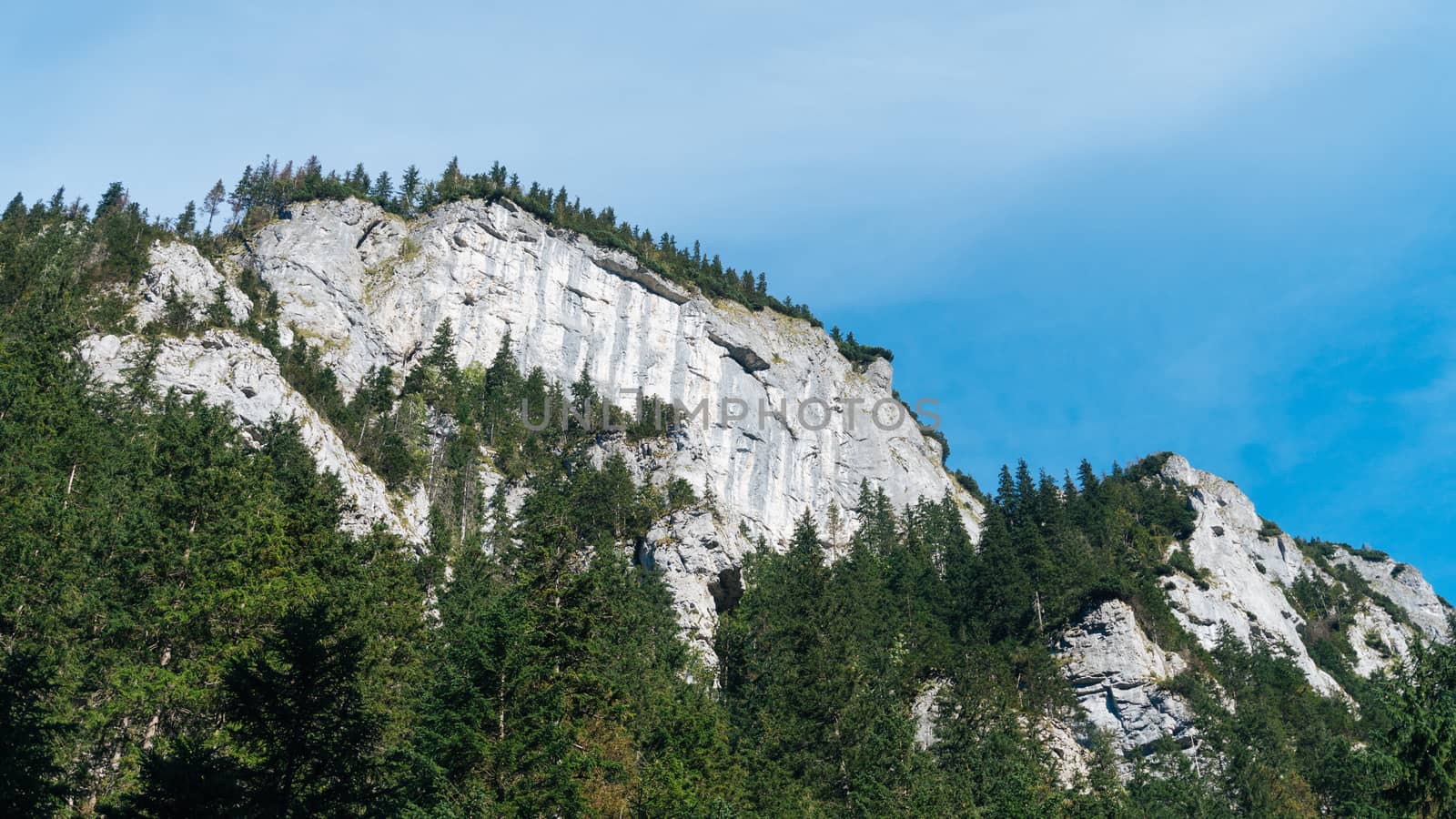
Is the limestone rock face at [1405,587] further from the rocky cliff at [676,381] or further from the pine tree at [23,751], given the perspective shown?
the pine tree at [23,751]

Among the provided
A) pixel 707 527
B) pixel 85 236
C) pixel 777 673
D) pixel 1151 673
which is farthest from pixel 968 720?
pixel 85 236

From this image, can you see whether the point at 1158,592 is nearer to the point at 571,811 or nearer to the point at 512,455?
the point at 512,455

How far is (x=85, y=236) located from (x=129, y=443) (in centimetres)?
4626

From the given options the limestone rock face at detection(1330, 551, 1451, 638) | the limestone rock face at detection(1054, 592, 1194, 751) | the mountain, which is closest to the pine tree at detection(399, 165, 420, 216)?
the mountain

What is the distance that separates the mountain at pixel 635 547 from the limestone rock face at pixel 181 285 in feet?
1.15

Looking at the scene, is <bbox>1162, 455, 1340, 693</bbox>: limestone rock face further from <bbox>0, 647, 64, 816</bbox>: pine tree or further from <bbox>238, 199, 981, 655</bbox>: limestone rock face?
<bbox>0, 647, 64, 816</bbox>: pine tree

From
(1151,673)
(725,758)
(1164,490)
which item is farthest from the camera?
(1164,490)

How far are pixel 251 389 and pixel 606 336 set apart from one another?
43089 millimetres

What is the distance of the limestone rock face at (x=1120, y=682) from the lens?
63.5 metres

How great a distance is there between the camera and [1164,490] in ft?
361

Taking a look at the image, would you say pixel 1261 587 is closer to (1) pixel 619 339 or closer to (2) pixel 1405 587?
(2) pixel 1405 587

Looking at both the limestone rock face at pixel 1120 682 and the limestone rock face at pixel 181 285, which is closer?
the limestone rock face at pixel 1120 682

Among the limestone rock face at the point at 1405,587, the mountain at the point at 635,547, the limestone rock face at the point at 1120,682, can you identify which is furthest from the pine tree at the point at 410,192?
the limestone rock face at the point at 1405,587

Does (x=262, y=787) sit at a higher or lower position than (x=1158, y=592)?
lower
